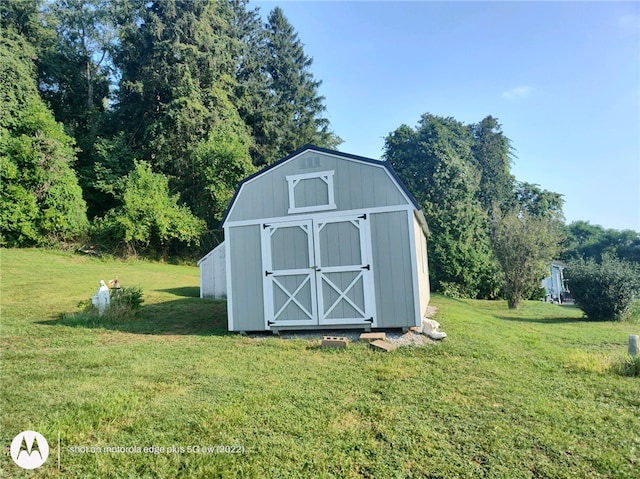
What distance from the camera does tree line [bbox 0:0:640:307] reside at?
18.1 metres

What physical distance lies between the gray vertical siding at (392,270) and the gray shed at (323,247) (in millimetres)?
18

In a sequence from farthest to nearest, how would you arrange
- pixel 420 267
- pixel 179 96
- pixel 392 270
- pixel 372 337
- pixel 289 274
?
pixel 179 96, pixel 420 267, pixel 289 274, pixel 392 270, pixel 372 337

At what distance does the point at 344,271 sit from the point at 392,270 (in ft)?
2.96

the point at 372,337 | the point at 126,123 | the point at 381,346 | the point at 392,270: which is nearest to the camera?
the point at 381,346

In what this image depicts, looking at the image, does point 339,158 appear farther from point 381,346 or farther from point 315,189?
point 381,346

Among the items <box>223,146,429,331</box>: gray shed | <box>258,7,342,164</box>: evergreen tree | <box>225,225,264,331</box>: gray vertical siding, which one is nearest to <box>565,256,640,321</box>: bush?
<box>223,146,429,331</box>: gray shed

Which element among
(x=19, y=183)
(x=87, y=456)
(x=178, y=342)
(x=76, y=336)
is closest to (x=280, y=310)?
(x=178, y=342)

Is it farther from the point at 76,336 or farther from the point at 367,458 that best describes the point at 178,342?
the point at 367,458

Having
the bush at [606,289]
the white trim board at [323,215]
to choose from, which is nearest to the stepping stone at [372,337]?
the white trim board at [323,215]

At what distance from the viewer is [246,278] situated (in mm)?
7578

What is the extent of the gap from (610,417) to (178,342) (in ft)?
20.3

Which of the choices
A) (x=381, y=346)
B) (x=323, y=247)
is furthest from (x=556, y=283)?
(x=381, y=346)

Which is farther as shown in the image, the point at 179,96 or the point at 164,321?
the point at 179,96

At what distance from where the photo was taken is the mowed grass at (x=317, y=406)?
9.17 ft
